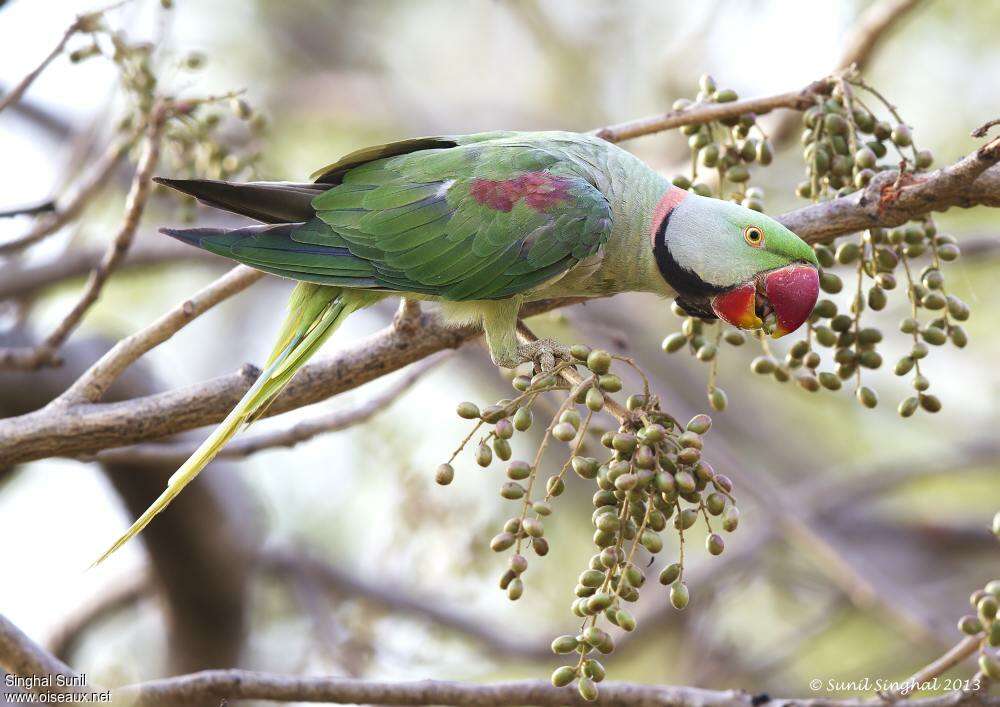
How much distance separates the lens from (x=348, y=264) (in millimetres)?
3014

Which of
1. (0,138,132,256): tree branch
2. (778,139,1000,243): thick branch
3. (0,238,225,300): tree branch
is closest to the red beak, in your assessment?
(778,139,1000,243): thick branch

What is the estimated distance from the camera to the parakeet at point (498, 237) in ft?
9.57

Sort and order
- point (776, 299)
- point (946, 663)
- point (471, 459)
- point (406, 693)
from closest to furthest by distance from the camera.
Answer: point (946, 663), point (406, 693), point (776, 299), point (471, 459)

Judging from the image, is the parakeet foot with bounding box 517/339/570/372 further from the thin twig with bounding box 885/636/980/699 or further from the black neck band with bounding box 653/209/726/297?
the thin twig with bounding box 885/636/980/699

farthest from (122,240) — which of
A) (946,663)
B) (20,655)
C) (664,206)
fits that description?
(946,663)

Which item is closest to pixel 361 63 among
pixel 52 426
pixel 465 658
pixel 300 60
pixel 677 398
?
pixel 300 60

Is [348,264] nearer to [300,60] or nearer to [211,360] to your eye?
[211,360]

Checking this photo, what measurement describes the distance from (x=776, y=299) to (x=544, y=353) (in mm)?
665

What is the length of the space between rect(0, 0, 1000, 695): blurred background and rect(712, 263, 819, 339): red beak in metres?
0.37

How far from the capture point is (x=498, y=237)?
303 centimetres

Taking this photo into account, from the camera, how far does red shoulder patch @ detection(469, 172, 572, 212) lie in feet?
9.95

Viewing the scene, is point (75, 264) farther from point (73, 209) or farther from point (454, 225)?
point (454, 225)

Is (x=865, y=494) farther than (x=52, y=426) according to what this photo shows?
Yes

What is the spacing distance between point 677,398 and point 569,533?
153cm
